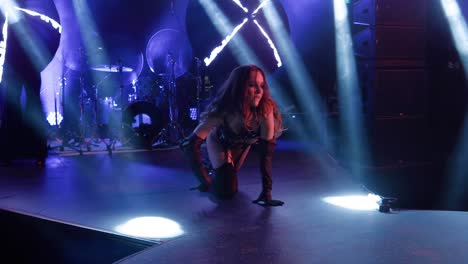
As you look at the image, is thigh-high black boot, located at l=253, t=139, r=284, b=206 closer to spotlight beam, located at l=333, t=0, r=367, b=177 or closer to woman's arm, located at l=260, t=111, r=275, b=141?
woman's arm, located at l=260, t=111, r=275, b=141

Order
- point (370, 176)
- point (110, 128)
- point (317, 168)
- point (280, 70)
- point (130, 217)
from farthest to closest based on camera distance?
1. point (280, 70)
2. point (110, 128)
3. point (317, 168)
4. point (370, 176)
5. point (130, 217)

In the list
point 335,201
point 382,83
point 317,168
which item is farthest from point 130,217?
point 382,83

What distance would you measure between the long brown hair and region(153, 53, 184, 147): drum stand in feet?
12.8

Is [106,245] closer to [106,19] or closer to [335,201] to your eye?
[335,201]

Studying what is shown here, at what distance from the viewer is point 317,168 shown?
4.45m

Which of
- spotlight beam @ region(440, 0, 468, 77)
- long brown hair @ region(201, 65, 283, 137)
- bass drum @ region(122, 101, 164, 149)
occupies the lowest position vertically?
long brown hair @ region(201, 65, 283, 137)

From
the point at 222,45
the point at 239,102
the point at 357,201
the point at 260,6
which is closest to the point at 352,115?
the point at 357,201

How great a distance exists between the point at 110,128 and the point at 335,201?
197 inches

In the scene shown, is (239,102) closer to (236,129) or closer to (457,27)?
(236,129)

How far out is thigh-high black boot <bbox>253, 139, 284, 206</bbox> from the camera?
2.75 m

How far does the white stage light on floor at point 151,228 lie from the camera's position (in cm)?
205

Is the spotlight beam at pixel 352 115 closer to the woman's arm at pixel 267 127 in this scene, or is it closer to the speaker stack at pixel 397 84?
the speaker stack at pixel 397 84

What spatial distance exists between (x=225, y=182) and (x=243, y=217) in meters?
0.62

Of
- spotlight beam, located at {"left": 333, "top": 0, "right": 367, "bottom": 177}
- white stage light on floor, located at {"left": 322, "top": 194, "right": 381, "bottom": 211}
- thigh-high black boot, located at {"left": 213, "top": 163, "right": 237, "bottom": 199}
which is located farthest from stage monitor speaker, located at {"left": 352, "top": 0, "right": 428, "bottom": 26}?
thigh-high black boot, located at {"left": 213, "top": 163, "right": 237, "bottom": 199}
